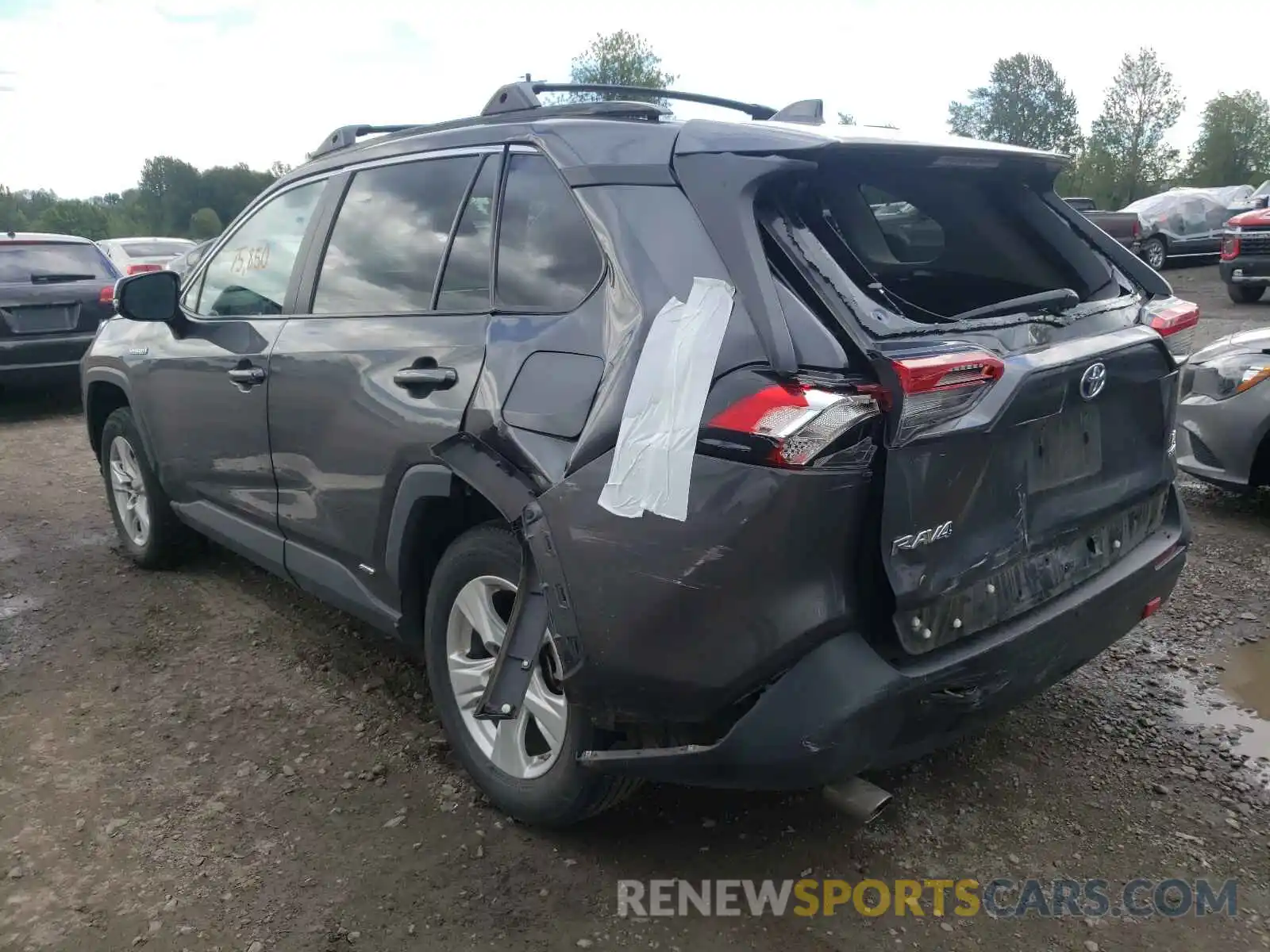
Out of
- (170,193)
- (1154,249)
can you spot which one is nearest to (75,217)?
(170,193)

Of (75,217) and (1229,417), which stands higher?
(75,217)

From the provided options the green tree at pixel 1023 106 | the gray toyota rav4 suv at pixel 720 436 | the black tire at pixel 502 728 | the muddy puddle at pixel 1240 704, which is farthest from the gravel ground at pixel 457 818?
the green tree at pixel 1023 106

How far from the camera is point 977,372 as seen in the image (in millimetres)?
2107

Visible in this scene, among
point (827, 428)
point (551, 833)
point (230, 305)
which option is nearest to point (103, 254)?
point (230, 305)

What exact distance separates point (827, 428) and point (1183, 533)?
1.52m

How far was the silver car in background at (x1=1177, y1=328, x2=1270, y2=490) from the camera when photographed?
480 centimetres

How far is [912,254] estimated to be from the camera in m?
3.00

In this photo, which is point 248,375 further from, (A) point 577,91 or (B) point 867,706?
(B) point 867,706

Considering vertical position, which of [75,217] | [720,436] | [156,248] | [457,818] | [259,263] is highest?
[75,217]

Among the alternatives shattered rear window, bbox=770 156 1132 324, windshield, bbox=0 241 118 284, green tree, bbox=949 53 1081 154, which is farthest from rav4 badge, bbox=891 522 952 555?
green tree, bbox=949 53 1081 154

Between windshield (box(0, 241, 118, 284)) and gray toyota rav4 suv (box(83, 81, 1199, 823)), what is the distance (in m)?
7.01

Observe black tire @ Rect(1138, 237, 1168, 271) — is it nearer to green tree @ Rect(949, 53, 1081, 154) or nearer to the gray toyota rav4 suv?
the gray toyota rav4 suv

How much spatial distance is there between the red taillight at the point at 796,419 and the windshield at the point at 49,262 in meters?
8.89

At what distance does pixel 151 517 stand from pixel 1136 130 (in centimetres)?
7632
